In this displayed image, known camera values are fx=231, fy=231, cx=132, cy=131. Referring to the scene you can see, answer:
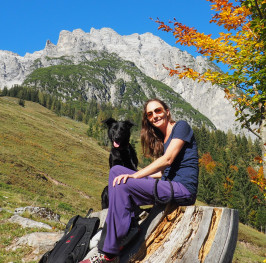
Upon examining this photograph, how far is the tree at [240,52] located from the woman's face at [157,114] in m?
1.31

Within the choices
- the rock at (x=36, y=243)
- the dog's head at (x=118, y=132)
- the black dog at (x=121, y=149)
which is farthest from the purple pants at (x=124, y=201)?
the dog's head at (x=118, y=132)

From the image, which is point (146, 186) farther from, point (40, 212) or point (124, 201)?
point (40, 212)

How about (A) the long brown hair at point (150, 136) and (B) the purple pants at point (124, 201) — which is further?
(A) the long brown hair at point (150, 136)

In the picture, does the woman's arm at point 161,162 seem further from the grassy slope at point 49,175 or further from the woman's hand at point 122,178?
the grassy slope at point 49,175

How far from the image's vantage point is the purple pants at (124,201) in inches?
144

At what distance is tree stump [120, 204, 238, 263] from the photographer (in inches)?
125

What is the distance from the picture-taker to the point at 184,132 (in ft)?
13.5

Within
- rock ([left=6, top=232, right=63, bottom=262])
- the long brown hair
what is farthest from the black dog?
the long brown hair

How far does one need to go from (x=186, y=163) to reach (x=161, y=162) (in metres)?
0.53

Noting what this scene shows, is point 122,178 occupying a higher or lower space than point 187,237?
higher

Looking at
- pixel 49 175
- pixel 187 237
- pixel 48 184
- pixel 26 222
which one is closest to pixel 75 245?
pixel 187 237

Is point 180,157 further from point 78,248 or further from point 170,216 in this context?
point 78,248

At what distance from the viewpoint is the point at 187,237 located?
341 cm

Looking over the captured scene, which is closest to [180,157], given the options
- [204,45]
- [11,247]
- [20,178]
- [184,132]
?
[184,132]
